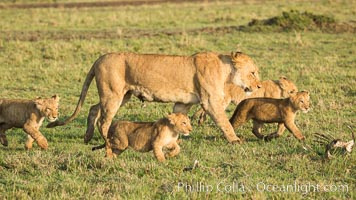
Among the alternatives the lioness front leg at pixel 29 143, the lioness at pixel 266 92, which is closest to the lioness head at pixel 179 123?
the lioness front leg at pixel 29 143

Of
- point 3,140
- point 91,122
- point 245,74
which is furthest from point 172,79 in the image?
point 3,140

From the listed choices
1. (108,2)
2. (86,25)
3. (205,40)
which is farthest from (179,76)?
(108,2)

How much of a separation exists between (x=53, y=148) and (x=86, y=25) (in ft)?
63.4

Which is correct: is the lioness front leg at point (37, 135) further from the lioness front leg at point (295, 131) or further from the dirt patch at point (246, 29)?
the dirt patch at point (246, 29)

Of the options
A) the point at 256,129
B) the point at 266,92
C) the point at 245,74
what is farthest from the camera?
the point at 266,92

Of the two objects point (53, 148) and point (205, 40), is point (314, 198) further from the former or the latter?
point (205, 40)

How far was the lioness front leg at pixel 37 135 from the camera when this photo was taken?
918 centimetres

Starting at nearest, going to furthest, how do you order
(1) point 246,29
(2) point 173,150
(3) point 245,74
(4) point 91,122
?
(2) point 173,150 → (3) point 245,74 → (4) point 91,122 → (1) point 246,29

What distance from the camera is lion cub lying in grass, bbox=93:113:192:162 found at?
8.10 m

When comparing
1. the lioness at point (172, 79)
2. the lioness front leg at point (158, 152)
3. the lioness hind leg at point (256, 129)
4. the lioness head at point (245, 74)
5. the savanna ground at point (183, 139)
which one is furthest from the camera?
the lioness hind leg at point (256, 129)

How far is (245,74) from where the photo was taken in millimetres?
9648

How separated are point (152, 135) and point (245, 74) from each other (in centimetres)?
209

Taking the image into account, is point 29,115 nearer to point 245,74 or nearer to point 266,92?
point 245,74

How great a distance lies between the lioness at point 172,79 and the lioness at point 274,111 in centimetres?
33
